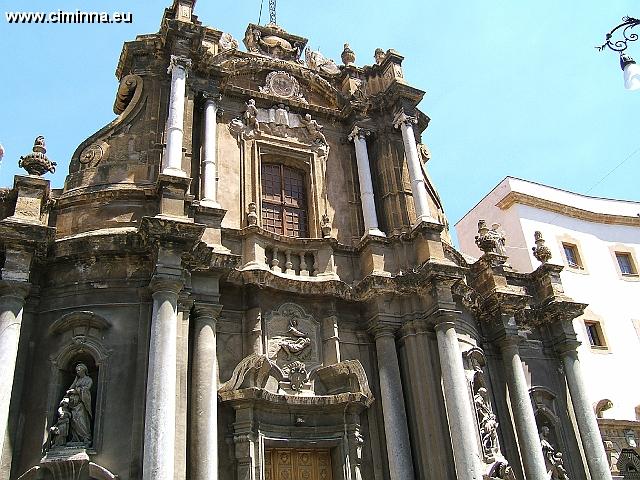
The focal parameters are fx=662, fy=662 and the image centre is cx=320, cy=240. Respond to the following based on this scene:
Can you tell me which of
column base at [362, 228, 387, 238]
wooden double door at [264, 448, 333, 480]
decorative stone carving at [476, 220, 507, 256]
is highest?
decorative stone carving at [476, 220, 507, 256]

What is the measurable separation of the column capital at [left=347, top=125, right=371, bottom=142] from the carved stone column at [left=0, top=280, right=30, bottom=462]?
8.74m

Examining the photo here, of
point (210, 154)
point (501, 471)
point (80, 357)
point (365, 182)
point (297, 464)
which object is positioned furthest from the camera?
point (365, 182)

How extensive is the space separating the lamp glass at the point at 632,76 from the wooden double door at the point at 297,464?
8383mm

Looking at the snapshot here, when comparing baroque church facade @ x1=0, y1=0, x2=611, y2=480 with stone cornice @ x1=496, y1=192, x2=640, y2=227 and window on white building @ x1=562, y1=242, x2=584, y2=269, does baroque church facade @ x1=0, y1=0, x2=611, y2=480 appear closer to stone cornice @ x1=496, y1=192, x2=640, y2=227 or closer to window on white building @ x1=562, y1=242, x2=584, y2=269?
stone cornice @ x1=496, y1=192, x2=640, y2=227

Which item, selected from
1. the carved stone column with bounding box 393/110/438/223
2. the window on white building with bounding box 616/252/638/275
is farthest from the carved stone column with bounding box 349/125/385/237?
the window on white building with bounding box 616/252/638/275

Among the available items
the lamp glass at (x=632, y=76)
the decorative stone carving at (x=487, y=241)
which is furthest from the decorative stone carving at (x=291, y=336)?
the lamp glass at (x=632, y=76)

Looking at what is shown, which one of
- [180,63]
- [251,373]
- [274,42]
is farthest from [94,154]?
[274,42]

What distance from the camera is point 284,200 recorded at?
15820mm

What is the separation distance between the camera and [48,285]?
1209cm

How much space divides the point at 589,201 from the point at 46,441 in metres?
22.1

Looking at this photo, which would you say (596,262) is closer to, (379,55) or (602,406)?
(602,406)

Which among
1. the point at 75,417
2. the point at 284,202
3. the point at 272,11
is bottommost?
the point at 75,417

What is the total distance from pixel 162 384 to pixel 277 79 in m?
9.26

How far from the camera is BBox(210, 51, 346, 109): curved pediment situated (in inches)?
656
